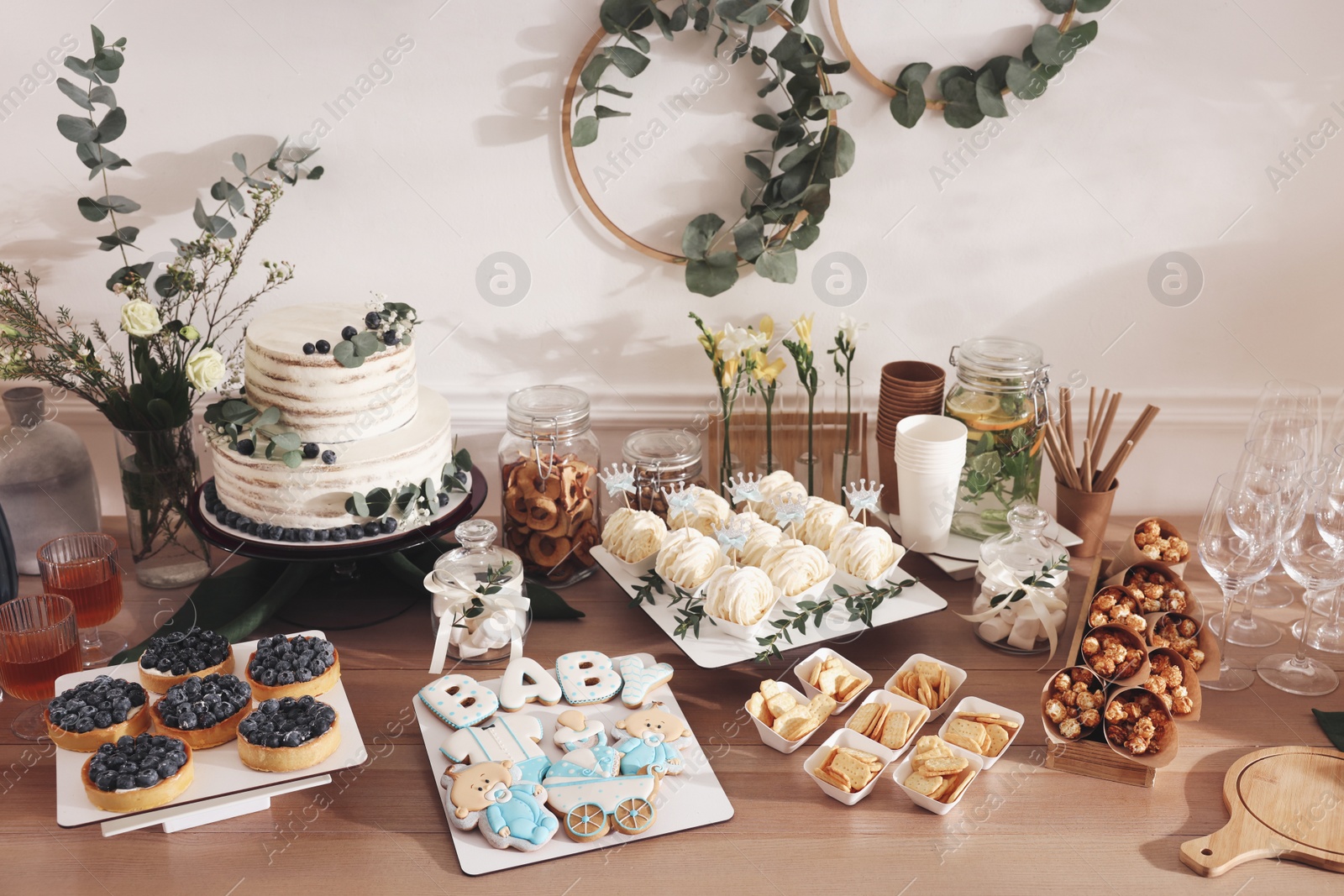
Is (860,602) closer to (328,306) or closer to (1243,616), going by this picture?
(1243,616)

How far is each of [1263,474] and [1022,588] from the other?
38 cm

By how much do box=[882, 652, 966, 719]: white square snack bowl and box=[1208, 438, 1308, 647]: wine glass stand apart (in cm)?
43

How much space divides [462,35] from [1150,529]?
1300mm

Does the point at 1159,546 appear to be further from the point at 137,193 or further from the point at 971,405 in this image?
the point at 137,193

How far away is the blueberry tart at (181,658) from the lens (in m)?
1.26

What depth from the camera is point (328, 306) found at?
1543 millimetres

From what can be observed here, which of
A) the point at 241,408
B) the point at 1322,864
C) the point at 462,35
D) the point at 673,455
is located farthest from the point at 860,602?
the point at 462,35

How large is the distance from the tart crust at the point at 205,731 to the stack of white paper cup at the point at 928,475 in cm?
98

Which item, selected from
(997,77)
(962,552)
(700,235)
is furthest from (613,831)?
(997,77)

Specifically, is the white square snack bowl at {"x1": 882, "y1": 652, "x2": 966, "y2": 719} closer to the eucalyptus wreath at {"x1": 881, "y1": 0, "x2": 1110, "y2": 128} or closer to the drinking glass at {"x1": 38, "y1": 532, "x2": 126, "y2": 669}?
the eucalyptus wreath at {"x1": 881, "y1": 0, "x2": 1110, "y2": 128}

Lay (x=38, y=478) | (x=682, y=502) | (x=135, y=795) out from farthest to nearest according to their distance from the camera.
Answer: (x=38, y=478) → (x=682, y=502) → (x=135, y=795)

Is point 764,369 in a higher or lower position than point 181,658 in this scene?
higher

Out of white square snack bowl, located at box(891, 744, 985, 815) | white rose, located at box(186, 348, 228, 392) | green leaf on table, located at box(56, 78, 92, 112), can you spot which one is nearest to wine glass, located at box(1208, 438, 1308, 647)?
white square snack bowl, located at box(891, 744, 985, 815)

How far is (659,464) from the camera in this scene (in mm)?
1696
